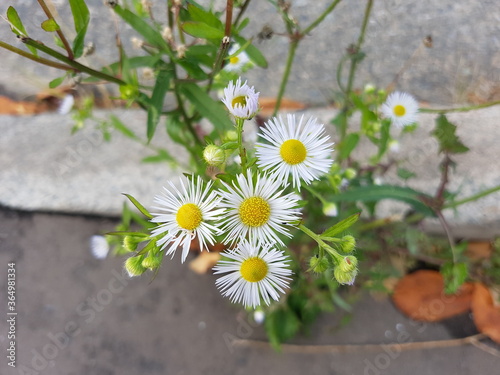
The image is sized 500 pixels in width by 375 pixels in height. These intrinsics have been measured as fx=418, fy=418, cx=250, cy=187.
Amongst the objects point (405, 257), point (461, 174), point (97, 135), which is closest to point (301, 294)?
point (405, 257)

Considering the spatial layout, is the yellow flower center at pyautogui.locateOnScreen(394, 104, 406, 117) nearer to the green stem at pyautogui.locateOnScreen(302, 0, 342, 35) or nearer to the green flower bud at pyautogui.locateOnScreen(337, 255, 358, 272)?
the green stem at pyautogui.locateOnScreen(302, 0, 342, 35)

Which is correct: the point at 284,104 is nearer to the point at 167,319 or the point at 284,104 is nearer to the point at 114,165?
the point at 114,165

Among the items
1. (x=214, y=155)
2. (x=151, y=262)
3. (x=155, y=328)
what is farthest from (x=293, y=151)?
(x=155, y=328)

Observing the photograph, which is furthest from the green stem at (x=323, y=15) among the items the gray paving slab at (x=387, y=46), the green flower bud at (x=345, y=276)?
the gray paving slab at (x=387, y=46)

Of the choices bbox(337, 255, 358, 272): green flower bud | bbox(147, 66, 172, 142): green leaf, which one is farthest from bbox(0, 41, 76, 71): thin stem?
bbox(337, 255, 358, 272): green flower bud

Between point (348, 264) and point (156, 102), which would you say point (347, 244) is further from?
point (156, 102)

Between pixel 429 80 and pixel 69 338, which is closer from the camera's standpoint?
pixel 69 338

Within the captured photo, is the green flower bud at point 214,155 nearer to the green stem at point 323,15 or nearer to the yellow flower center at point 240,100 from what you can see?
the yellow flower center at point 240,100
